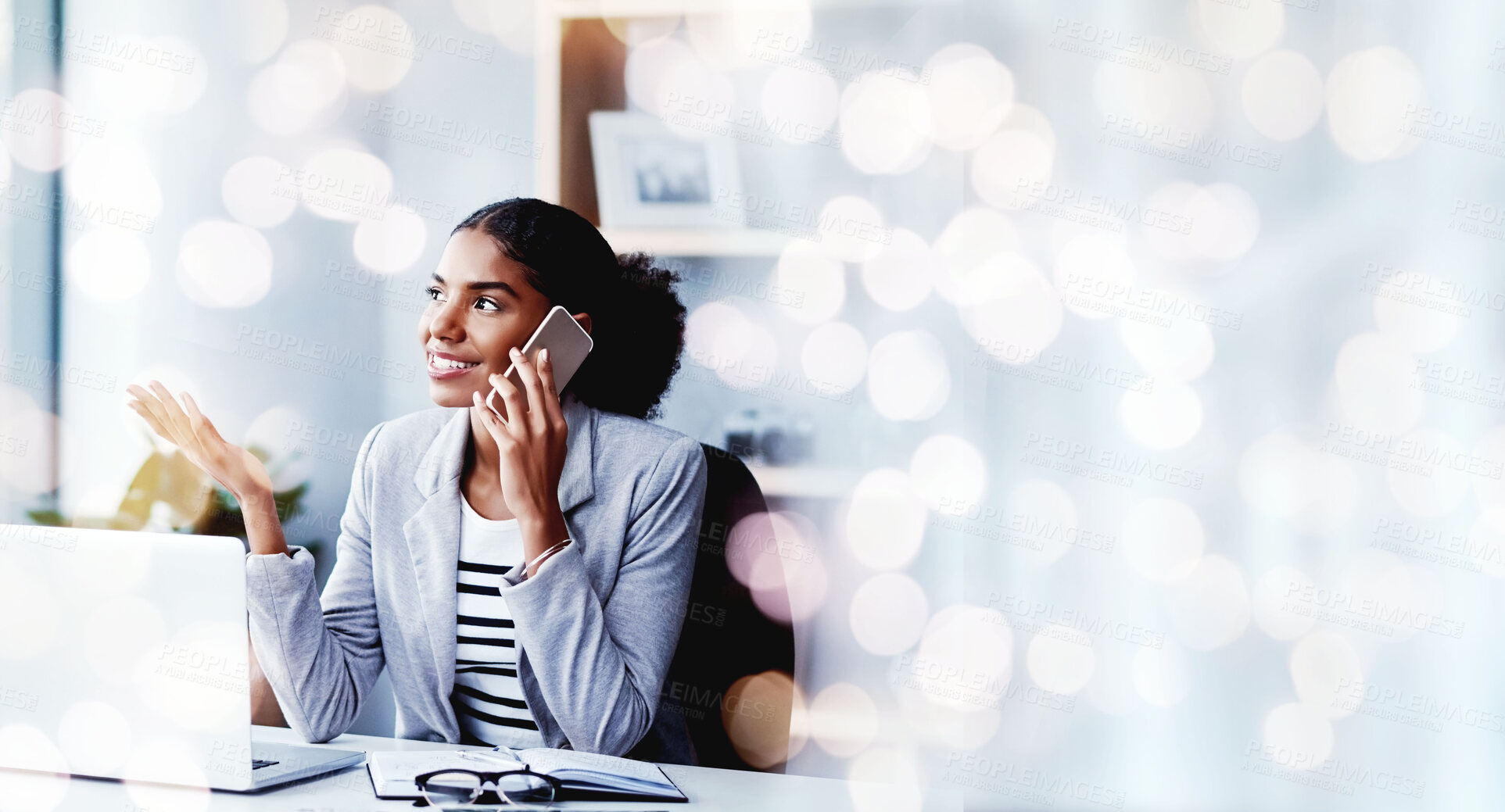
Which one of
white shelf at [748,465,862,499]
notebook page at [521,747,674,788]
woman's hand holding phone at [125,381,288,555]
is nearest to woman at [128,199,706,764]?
woman's hand holding phone at [125,381,288,555]

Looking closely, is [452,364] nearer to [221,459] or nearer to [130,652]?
[221,459]

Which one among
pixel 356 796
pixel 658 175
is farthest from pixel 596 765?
pixel 658 175

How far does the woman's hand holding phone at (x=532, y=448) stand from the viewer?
124 centimetres

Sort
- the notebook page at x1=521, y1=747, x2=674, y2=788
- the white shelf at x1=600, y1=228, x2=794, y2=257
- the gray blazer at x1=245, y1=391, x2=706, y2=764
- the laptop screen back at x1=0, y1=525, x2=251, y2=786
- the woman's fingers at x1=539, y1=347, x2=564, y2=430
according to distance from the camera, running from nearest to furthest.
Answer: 1. the laptop screen back at x1=0, y1=525, x2=251, y2=786
2. the notebook page at x1=521, y1=747, x2=674, y2=788
3. the gray blazer at x1=245, y1=391, x2=706, y2=764
4. the woman's fingers at x1=539, y1=347, x2=564, y2=430
5. the white shelf at x1=600, y1=228, x2=794, y2=257

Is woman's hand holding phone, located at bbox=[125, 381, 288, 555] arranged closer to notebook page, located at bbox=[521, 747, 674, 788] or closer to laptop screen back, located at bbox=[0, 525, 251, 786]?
laptop screen back, located at bbox=[0, 525, 251, 786]

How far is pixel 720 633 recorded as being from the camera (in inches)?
59.4

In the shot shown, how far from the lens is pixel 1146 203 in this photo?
1553 mm

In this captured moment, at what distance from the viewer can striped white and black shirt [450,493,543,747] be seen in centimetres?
134

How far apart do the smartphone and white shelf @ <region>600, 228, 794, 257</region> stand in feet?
1.18

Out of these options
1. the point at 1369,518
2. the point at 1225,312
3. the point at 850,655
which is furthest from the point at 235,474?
the point at 1369,518

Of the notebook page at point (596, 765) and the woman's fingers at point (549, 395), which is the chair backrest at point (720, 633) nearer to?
the woman's fingers at point (549, 395)

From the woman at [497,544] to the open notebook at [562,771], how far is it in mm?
185

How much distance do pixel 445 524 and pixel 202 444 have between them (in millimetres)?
318

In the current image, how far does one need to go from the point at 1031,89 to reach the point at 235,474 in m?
1.31
